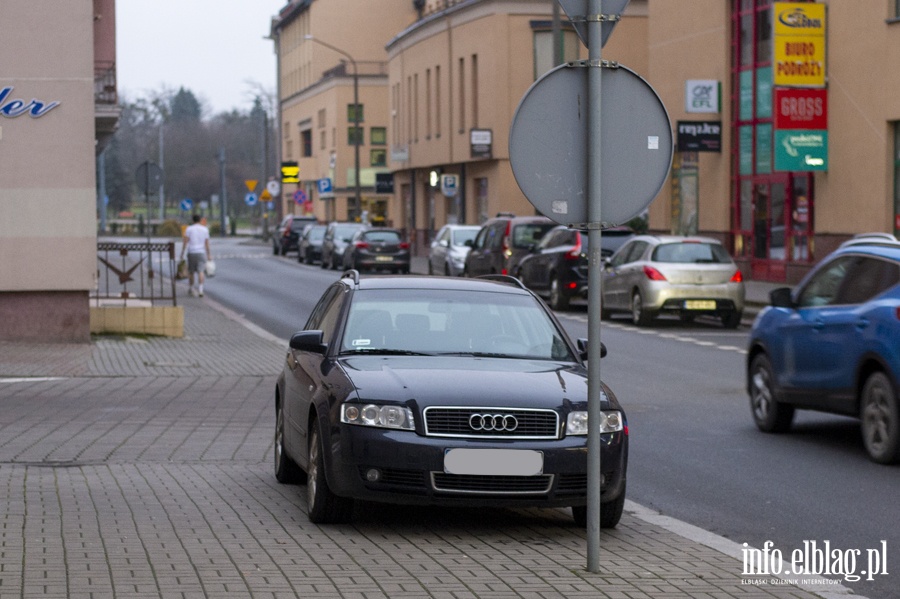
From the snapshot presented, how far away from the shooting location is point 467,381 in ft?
26.5

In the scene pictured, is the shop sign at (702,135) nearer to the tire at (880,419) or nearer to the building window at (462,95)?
the building window at (462,95)

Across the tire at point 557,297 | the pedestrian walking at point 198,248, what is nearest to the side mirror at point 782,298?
the tire at point 557,297

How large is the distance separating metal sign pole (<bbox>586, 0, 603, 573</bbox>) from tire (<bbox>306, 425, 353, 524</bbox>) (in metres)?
1.74

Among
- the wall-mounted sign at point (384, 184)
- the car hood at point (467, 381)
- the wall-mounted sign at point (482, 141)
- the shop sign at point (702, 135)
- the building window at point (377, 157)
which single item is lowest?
the car hood at point (467, 381)

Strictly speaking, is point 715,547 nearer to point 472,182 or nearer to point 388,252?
point 388,252

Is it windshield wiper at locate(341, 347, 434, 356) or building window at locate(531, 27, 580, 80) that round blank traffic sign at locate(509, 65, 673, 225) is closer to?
windshield wiper at locate(341, 347, 434, 356)

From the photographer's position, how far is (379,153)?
8962 cm

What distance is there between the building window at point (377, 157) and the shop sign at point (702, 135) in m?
52.7

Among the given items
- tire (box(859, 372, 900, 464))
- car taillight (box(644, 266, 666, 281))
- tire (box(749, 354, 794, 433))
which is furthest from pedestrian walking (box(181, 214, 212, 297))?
tire (box(859, 372, 900, 464))

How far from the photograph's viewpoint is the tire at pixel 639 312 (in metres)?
25.9

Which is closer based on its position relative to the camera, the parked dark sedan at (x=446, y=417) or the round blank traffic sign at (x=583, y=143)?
the round blank traffic sign at (x=583, y=143)

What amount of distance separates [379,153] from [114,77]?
60.0 meters

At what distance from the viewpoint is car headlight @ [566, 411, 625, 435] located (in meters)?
7.88

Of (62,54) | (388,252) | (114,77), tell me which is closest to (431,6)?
(388,252)
